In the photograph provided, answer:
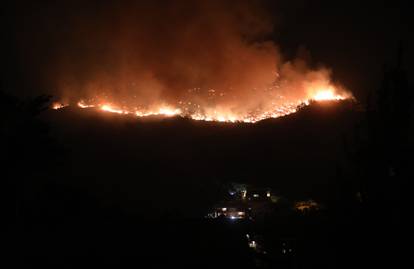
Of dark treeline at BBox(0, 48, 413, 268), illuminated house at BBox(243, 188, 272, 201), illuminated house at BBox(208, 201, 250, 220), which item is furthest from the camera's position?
illuminated house at BBox(243, 188, 272, 201)

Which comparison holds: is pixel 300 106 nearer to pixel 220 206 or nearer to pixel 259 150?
pixel 259 150

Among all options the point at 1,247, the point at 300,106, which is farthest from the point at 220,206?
the point at 300,106

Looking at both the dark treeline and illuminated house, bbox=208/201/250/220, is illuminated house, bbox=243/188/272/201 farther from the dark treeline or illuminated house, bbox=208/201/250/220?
the dark treeline

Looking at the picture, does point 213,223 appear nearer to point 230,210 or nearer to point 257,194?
point 230,210

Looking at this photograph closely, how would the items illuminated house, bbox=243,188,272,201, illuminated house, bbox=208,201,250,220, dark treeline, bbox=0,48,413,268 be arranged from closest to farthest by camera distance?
dark treeline, bbox=0,48,413,268
illuminated house, bbox=208,201,250,220
illuminated house, bbox=243,188,272,201

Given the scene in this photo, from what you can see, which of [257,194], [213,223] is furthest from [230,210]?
[213,223]

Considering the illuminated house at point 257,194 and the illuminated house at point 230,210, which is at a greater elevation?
the illuminated house at point 257,194

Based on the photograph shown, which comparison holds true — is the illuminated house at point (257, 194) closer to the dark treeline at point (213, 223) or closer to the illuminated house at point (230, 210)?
the illuminated house at point (230, 210)

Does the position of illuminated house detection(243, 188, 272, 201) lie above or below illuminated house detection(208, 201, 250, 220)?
above

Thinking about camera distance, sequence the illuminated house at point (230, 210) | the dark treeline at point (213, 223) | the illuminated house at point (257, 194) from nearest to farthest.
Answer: the dark treeline at point (213, 223), the illuminated house at point (230, 210), the illuminated house at point (257, 194)

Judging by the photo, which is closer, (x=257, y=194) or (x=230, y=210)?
(x=230, y=210)

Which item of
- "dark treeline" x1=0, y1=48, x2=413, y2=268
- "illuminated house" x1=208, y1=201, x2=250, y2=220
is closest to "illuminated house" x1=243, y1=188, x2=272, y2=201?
"illuminated house" x1=208, y1=201, x2=250, y2=220

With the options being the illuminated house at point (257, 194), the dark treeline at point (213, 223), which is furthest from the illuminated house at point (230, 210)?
the dark treeline at point (213, 223)

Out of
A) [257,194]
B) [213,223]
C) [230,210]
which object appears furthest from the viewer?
[257,194]
